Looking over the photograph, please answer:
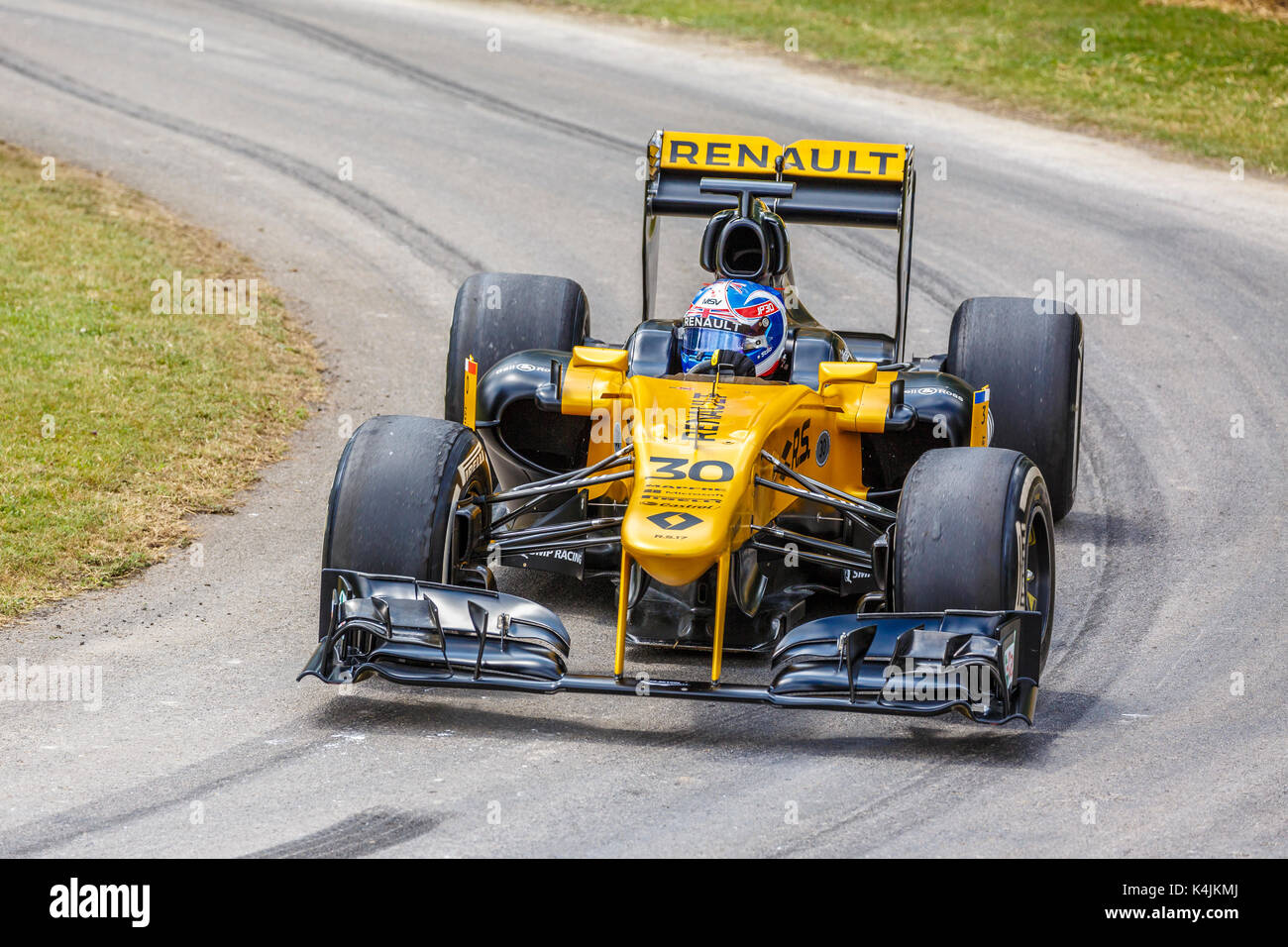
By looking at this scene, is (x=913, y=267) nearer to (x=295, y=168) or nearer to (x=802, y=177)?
(x=802, y=177)

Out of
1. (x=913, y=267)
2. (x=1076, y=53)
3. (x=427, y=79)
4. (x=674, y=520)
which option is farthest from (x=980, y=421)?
(x=1076, y=53)

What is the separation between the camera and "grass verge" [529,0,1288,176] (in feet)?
64.7

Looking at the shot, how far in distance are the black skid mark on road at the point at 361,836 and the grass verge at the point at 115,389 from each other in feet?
9.57

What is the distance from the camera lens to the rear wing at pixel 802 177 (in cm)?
984

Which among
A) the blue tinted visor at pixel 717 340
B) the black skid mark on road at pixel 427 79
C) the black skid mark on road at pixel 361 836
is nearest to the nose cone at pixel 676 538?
the black skid mark on road at pixel 361 836

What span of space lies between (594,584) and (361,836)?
296 centimetres

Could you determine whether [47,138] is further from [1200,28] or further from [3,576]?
[1200,28]

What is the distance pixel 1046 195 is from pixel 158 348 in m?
9.03

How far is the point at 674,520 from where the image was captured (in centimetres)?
704

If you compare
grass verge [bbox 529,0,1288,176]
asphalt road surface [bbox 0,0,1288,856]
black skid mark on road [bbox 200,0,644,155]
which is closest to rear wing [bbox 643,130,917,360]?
asphalt road surface [bbox 0,0,1288,856]

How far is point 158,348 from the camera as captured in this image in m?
12.1

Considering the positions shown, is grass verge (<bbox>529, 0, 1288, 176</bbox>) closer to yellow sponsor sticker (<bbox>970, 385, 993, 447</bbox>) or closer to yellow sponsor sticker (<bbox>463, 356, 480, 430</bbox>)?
yellow sponsor sticker (<bbox>970, 385, 993, 447</bbox>)

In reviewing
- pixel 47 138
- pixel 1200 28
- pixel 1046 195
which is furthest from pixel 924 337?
pixel 1200 28

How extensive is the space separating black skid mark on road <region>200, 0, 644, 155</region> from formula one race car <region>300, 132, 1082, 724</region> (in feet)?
28.9
